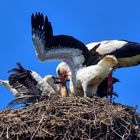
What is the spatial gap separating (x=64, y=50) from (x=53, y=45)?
247mm

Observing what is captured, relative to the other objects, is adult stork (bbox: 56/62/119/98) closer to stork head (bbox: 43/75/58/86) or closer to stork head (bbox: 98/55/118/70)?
stork head (bbox: 43/75/58/86)

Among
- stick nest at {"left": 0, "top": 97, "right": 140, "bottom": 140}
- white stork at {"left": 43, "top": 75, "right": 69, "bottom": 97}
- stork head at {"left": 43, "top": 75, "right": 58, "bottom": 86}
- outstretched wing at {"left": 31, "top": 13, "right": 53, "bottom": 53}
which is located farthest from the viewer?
stork head at {"left": 43, "top": 75, "right": 58, "bottom": 86}

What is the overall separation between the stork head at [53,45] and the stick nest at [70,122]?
3.88 ft

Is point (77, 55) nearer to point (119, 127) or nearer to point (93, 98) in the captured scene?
point (93, 98)

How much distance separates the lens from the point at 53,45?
11.9 meters

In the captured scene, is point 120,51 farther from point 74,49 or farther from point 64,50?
point 64,50

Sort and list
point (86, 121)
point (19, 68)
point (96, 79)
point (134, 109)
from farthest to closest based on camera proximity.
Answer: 1. point (19, 68)
2. point (96, 79)
3. point (134, 109)
4. point (86, 121)

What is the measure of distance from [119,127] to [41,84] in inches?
89.6

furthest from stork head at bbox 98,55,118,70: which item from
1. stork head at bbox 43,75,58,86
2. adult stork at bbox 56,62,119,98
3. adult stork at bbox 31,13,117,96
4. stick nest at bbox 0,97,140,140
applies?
stork head at bbox 43,75,58,86

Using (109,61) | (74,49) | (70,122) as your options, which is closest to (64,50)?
(74,49)

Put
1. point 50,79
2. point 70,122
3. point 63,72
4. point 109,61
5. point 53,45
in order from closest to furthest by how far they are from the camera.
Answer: point 70,122 < point 109,61 < point 53,45 < point 50,79 < point 63,72

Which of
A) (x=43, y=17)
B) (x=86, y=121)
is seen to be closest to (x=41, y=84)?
(x=43, y=17)

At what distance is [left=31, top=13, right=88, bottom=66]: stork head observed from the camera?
11.7m

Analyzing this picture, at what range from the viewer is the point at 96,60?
12.0 meters
